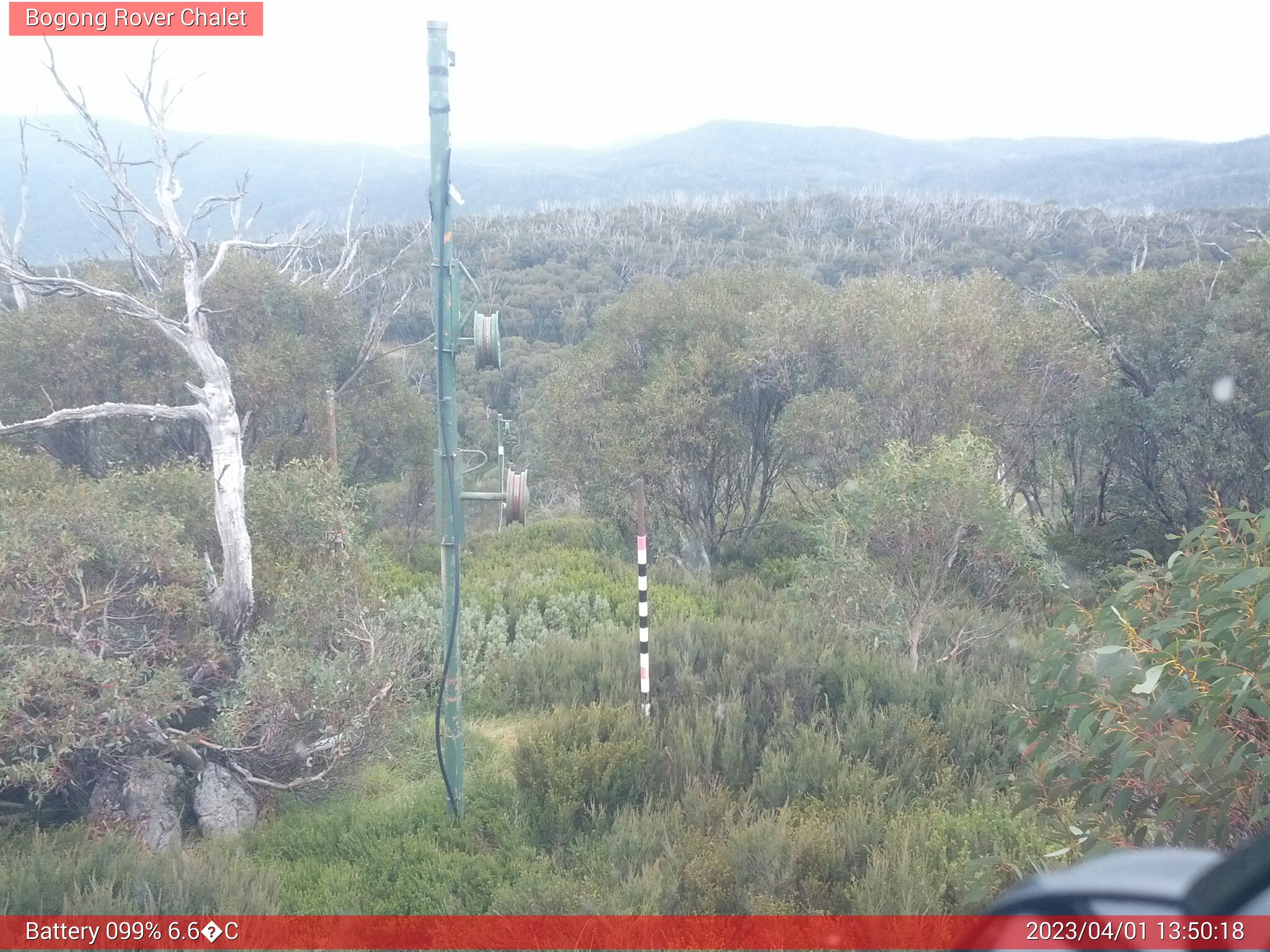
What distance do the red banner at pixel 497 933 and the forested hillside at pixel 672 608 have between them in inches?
5.7

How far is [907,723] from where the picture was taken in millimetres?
7070

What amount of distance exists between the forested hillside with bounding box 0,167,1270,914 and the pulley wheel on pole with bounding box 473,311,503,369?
2899 millimetres

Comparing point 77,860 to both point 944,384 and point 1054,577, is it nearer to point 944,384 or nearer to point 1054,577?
point 1054,577

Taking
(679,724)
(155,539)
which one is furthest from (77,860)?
(679,724)

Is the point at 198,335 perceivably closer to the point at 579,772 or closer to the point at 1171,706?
the point at 579,772

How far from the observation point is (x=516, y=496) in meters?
5.90

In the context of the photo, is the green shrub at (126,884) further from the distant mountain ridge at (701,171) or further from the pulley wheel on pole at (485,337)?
the distant mountain ridge at (701,171)

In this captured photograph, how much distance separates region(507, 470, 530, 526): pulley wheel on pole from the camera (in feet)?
19.3

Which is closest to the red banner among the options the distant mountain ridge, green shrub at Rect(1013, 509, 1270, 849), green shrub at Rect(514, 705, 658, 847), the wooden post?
green shrub at Rect(1013, 509, 1270, 849)

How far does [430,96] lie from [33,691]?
4580 mm

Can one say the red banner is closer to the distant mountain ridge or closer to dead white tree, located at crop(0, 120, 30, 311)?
dead white tree, located at crop(0, 120, 30, 311)

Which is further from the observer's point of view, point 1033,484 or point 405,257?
point 405,257

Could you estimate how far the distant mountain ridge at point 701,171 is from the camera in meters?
50.6

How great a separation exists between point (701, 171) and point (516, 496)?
4126 inches
